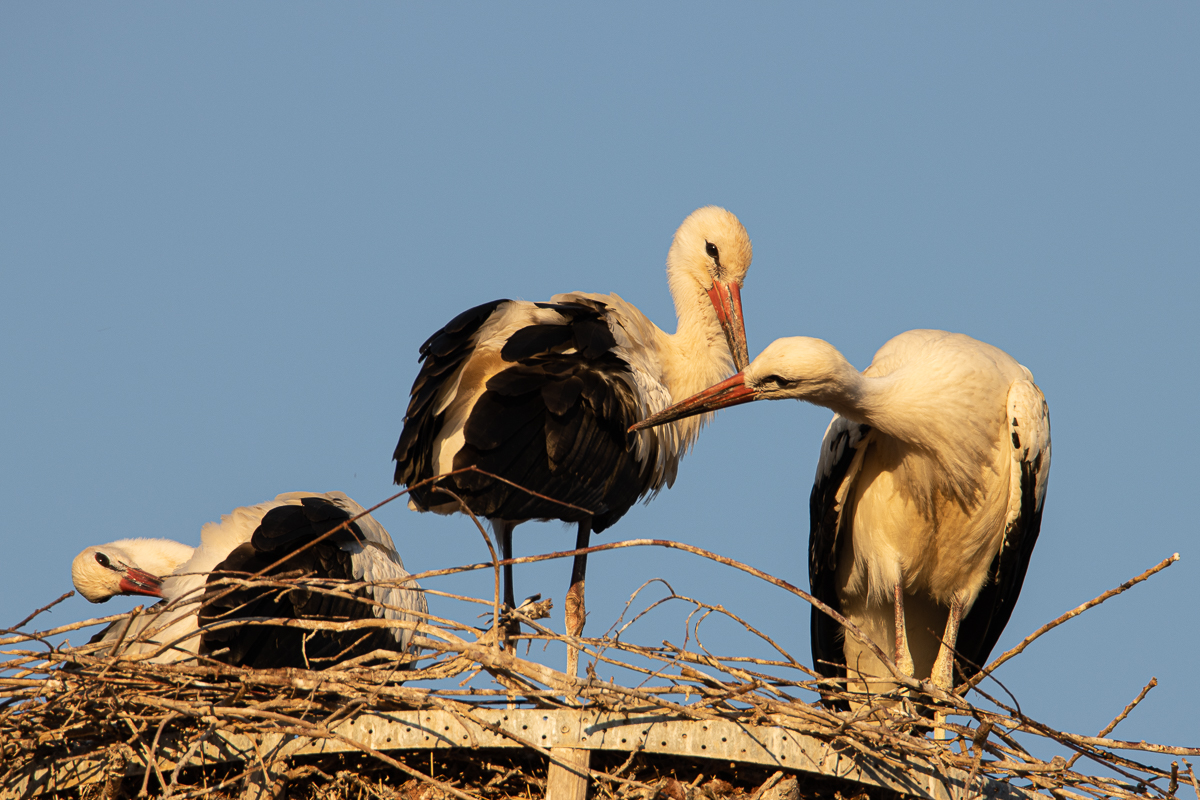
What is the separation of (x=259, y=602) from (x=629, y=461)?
1761mm

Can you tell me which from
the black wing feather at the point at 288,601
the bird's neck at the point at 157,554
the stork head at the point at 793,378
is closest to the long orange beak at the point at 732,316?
the stork head at the point at 793,378

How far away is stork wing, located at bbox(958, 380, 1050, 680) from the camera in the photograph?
5.68m

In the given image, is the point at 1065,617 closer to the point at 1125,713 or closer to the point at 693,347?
the point at 1125,713

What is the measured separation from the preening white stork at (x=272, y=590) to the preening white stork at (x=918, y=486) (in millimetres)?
1610

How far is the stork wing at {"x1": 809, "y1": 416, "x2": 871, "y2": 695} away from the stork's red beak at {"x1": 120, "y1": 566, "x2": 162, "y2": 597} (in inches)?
142

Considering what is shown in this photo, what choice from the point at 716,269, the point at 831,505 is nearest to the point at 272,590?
the point at 831,505

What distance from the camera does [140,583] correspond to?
750 centimetres

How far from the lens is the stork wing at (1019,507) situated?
5684mm

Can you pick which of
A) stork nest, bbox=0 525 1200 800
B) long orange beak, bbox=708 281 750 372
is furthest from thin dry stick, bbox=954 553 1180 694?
long orange beak, bbox=708 281 750 372

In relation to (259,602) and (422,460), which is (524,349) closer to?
(422,460)

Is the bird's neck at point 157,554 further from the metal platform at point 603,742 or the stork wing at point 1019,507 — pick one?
the stork wing at point 1019,507

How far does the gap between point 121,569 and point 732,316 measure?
11.9 feet

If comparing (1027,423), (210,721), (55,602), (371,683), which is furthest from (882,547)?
(55,602)

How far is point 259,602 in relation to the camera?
18.5ft
